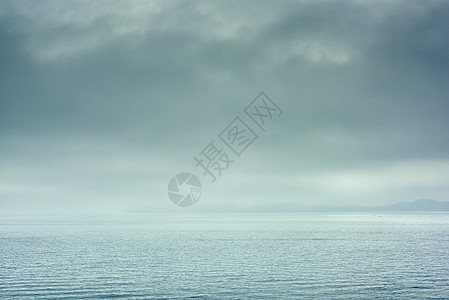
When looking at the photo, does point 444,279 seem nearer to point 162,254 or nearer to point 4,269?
point 162,254

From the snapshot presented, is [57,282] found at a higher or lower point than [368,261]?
higher

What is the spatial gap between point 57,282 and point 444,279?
65.3 m

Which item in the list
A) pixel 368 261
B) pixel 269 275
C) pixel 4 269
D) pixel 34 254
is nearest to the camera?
pixel 269 275

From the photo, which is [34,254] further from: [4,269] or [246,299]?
[246,299]

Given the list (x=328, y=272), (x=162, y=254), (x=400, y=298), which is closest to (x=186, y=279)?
(x=328, y=272)

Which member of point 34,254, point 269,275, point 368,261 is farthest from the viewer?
point 34,254

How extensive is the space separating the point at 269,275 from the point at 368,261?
32201 millimetres

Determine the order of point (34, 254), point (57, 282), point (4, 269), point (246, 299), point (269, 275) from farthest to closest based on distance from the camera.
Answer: point (34, 254)
point (4, 269)
point (269, 275)
point (57, 282)
point (246, 299)

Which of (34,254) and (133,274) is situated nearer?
(133,274)

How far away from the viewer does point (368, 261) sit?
9475 cm

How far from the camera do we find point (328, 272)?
78.1m

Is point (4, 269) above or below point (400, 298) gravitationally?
above

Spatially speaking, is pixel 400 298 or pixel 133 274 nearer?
pixel 400 298

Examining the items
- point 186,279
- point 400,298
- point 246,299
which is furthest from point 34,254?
point 400,298
